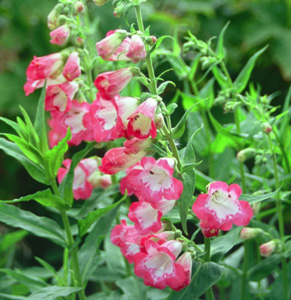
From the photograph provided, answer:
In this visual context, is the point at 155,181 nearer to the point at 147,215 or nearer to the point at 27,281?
the point at 147,215

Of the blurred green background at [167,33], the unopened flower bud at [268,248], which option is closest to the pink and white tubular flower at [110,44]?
the unopened flower bud at [268,248]

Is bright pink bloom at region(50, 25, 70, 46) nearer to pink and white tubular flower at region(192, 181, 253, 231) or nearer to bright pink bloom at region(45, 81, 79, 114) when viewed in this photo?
bright pink bloom at region(45, 81, 79, 114)

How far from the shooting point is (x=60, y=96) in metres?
0.80

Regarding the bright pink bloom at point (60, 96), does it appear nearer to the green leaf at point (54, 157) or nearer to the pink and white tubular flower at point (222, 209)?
the green leaf at point (54, 157)

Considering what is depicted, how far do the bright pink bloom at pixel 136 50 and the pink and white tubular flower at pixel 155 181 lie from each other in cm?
12

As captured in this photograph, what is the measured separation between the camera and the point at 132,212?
2.14 ft

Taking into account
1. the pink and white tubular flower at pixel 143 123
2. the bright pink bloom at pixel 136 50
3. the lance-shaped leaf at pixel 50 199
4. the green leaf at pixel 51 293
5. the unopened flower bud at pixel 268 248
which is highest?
the bright pink bloom at pixel 136 50

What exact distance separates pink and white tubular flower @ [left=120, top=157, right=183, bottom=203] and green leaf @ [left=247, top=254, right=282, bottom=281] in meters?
0.33

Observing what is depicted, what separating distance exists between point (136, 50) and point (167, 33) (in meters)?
1.58

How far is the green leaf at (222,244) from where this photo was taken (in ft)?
2.35

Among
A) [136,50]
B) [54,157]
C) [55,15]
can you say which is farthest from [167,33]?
[136,50]

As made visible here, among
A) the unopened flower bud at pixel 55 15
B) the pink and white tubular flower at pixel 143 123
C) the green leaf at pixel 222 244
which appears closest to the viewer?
the pink and white tubular flower at pixel 143 123

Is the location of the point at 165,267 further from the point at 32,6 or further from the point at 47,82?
the point at 32,6

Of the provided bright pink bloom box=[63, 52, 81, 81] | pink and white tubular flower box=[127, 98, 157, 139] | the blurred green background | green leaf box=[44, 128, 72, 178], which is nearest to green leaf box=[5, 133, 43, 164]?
green leaf box=[44, 128, 72, 178]
